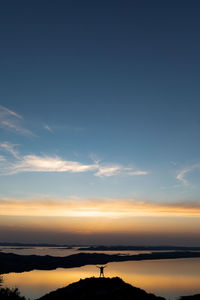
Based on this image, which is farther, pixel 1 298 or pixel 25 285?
pixel 25 285

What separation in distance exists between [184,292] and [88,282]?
179 feet

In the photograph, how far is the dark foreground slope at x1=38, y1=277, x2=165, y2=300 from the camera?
134 feet

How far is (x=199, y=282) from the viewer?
349ft

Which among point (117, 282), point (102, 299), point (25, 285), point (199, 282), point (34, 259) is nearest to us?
point (102, 299)

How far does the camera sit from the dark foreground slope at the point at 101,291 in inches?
1608

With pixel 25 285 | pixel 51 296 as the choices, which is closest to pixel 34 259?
pixel 25 285

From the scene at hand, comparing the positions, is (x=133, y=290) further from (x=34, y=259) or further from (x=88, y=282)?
(x=34, y=259)

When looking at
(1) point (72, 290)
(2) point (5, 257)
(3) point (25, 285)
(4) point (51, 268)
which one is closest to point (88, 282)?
(1) point (72, 290)

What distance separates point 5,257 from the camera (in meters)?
155

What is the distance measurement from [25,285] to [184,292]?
5045 cm

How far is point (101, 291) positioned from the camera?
138ft

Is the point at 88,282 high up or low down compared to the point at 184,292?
up

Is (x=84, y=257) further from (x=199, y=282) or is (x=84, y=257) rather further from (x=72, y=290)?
(x=72, y=290)

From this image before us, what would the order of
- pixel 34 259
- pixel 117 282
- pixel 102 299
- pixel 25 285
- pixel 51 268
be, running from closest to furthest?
pixel 102 299 < pixel 117 282 < pixel 25 285 < pixel 51 268 < pixel 34 259
